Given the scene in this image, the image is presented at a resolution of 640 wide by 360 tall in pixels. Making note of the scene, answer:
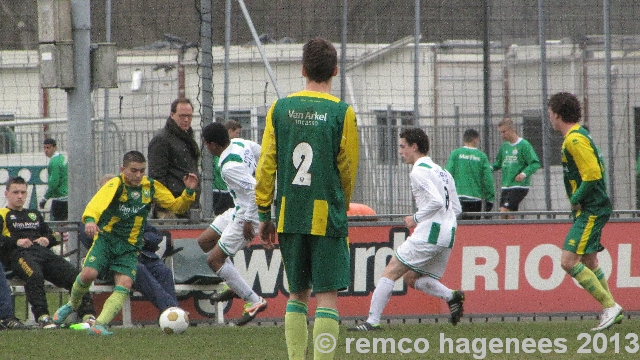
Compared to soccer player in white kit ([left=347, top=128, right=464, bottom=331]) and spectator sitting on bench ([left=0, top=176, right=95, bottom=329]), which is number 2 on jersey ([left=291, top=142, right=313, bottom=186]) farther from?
spectator sitting on bench ([left=0, top=176, right=95, bottom=329])

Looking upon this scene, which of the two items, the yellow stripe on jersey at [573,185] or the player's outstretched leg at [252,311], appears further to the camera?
the player's outstretched leg at [252,311]

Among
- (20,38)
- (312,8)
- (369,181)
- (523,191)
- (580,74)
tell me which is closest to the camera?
(312,8)

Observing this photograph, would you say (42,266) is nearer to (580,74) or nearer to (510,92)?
(510,92)

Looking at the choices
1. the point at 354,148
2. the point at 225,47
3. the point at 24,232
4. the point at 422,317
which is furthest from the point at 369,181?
the point at 354,148

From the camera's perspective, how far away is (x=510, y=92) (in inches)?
535

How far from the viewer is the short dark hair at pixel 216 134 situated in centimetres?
959

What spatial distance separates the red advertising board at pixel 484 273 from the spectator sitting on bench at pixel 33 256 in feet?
2.40

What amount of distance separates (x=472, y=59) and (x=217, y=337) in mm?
5946

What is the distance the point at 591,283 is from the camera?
920cm

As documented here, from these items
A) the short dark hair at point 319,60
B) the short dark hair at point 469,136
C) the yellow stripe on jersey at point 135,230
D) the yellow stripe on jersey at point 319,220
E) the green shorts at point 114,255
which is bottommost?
the green shorts at point 114,255

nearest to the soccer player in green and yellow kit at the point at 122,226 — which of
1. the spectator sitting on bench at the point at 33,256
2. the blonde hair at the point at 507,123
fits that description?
the spectator sitting on bench at the point at 33,256

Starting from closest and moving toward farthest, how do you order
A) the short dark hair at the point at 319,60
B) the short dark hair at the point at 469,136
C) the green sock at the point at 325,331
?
1. the green sock at the point at 325,331
2. the short dark hair at the point at 319,60
3. the short dark hair at the point at 469,136

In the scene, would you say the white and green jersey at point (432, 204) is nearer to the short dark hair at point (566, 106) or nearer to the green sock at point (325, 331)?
the short dark hair at point (566, 106)

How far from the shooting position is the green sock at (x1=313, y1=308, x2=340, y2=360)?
6086 mm
